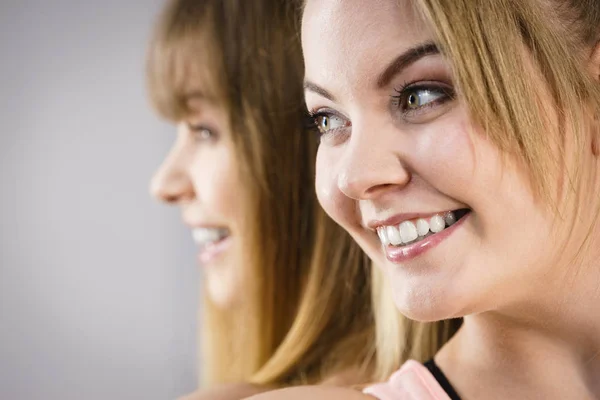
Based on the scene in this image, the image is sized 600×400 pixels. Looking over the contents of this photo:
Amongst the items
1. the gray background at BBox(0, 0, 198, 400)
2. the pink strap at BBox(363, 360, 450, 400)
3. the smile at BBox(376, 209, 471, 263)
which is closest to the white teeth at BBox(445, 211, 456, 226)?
the smile at BBox(376, 209, 471, 263)

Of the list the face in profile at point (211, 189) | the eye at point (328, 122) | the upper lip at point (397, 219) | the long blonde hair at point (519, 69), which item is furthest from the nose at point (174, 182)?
the long blonde hair at point (519, 69)

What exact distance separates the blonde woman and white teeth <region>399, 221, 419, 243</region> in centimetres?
41

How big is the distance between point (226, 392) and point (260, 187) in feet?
1.16

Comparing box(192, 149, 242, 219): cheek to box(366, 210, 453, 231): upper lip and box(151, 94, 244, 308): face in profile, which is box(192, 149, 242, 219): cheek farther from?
box(366, 210, 453, 231): upper lip

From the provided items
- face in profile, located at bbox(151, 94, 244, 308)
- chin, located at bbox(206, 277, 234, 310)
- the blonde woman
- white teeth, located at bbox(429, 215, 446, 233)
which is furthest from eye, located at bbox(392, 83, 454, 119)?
chin, located at bbox(206, 277, 234, 310)

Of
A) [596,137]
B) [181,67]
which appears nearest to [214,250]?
[181,67]

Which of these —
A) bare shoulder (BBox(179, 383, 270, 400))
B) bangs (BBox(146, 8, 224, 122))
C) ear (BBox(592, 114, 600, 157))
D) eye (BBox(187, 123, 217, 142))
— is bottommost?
bare shoulder (BBox(179, 383, 270, 400))

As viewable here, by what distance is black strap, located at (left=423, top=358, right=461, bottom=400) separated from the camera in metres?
0.94

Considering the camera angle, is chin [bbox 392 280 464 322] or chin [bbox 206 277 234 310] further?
chin [bbox 206 277 234 310]

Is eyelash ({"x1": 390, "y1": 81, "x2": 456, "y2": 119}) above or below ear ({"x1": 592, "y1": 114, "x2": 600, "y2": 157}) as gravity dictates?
above

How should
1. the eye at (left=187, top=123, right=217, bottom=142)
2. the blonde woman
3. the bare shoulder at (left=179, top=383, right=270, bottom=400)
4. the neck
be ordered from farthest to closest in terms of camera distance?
the eye at (left=187, top=123, right=217, bottom=142), the blonde woman, the bare shoulder at (left=179, top=383, right=270, bottom=400), the neck

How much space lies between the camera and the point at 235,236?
1.42 metres

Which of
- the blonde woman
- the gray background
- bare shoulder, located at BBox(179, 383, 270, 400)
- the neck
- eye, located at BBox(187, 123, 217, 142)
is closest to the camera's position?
the neck

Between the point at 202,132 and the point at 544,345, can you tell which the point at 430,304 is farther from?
the point at 202,132
